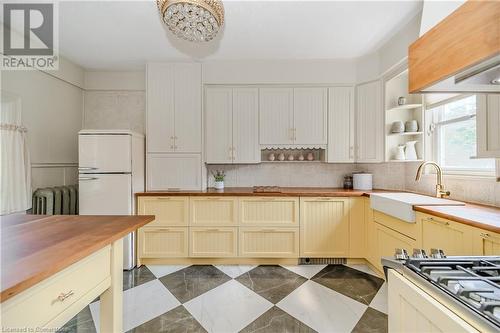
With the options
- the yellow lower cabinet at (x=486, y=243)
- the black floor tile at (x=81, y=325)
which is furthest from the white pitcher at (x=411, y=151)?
the black floor tile at (x=81, y=325)

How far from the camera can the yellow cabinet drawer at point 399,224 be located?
1.93 m

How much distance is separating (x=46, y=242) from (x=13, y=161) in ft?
6.85

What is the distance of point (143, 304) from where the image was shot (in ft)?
6.68

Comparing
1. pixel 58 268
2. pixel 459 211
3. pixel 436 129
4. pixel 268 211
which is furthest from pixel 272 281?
pixel 436 129

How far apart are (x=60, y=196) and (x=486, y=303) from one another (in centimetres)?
357

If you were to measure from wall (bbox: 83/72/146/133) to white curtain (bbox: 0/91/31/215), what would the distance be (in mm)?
1067

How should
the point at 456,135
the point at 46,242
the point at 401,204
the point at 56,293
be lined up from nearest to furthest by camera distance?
1. the point at 56,293
2. the point at 46,242
3. the point at 401,204
4. the point at 456,135

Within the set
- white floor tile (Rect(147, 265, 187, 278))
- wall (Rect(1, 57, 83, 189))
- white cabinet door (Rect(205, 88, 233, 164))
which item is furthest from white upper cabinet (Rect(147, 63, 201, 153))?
white floor tile (Rect(147, 265, 187, 278))

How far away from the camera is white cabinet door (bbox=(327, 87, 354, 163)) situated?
3098mm

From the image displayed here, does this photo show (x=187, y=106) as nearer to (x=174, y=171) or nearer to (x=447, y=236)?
(x=174, y=171)

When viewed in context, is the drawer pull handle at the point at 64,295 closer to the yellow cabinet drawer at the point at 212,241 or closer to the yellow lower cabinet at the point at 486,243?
the yellow cabinet drawer at the point at 212,241

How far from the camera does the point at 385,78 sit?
110 inches

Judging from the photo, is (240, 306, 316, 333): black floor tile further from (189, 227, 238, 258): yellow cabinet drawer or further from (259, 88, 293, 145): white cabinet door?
(259, 88, 293, 145): white cabinet door

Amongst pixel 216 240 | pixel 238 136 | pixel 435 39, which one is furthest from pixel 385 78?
pixel 216 240
